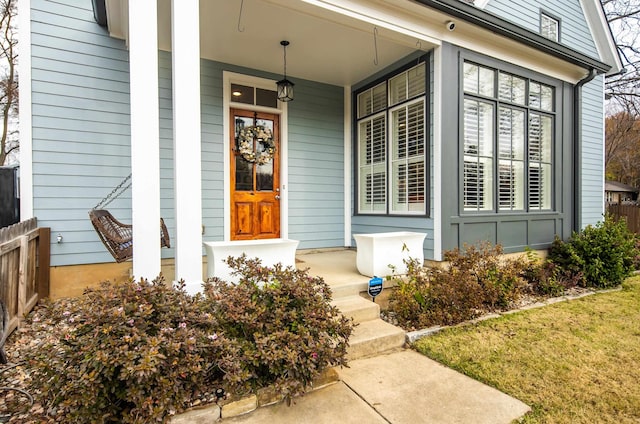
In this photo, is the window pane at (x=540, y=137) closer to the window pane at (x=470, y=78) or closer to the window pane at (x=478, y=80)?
the window pane at (x=478, y=80)

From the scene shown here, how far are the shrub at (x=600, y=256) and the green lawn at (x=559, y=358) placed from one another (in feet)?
3.58

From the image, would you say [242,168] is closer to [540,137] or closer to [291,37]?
[291,37]

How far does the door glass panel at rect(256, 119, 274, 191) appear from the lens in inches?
200

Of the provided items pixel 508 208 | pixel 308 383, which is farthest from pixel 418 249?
pixel 308 383

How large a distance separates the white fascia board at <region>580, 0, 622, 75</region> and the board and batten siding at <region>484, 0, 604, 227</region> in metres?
0.12

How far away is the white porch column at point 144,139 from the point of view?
2561mm

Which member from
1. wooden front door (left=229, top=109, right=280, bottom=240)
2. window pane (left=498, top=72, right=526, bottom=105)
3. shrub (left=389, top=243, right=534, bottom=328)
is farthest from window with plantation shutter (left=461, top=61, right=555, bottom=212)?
wooden front door (left=229, top=109, right=280, bottom=240)

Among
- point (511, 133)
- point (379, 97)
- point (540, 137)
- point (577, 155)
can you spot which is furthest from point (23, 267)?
point (577, 155)

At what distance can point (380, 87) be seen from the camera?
5281mm

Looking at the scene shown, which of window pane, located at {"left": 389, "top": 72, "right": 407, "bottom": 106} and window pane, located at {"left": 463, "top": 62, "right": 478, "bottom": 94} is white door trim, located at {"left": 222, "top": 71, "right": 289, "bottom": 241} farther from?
window pane, located at {"left": 463, "top": 62, "right": 478, "bottom": 94}

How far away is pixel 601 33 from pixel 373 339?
315 inches

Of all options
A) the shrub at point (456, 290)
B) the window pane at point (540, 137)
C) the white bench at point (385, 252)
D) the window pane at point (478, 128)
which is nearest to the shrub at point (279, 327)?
the shrub at point (456, 290)

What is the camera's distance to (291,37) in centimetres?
422

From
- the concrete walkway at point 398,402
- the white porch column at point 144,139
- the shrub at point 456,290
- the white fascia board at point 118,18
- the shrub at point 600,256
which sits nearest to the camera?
the concrete walkway at point 398,402
